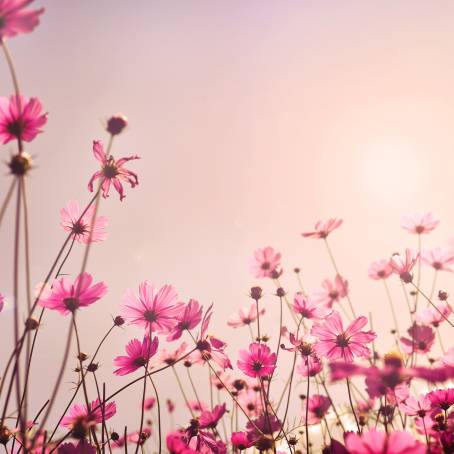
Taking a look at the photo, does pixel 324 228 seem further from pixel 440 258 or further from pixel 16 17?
pixel 16 17

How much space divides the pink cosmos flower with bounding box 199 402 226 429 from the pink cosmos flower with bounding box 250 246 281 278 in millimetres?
886

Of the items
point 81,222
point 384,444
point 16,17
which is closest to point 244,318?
point 81,222

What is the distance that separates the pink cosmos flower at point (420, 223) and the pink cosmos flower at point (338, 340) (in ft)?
3.66

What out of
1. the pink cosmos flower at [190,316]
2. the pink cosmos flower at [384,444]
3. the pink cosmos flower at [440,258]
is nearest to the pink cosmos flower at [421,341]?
the pink cosmos flower at [440,258]

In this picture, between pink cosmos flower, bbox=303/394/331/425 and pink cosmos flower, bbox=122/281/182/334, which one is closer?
pink cosmos flower, bbox=122/281/182/334

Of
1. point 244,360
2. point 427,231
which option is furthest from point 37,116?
point 427,231

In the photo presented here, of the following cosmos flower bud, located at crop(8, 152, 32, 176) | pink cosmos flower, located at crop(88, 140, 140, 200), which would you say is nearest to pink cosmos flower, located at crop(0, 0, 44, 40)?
cosmos flower bud, located at crop(8, 152, 32, 176)

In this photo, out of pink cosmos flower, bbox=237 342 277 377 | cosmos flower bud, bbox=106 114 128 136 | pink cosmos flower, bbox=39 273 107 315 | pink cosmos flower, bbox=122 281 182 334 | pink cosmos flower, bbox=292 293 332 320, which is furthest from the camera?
pink cosmos flower, bbox=292 293 332 320

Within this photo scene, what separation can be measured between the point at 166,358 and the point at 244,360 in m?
0.43

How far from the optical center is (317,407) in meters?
2.00

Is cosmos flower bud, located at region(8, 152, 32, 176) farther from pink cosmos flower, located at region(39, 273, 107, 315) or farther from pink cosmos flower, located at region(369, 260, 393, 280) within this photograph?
pink cosmos flower, located at region(369, 260, 393, 280)

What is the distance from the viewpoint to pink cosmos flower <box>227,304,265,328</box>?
2.31 meters

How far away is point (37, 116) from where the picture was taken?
0.80m

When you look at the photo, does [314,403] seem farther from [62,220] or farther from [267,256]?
[62,220]
